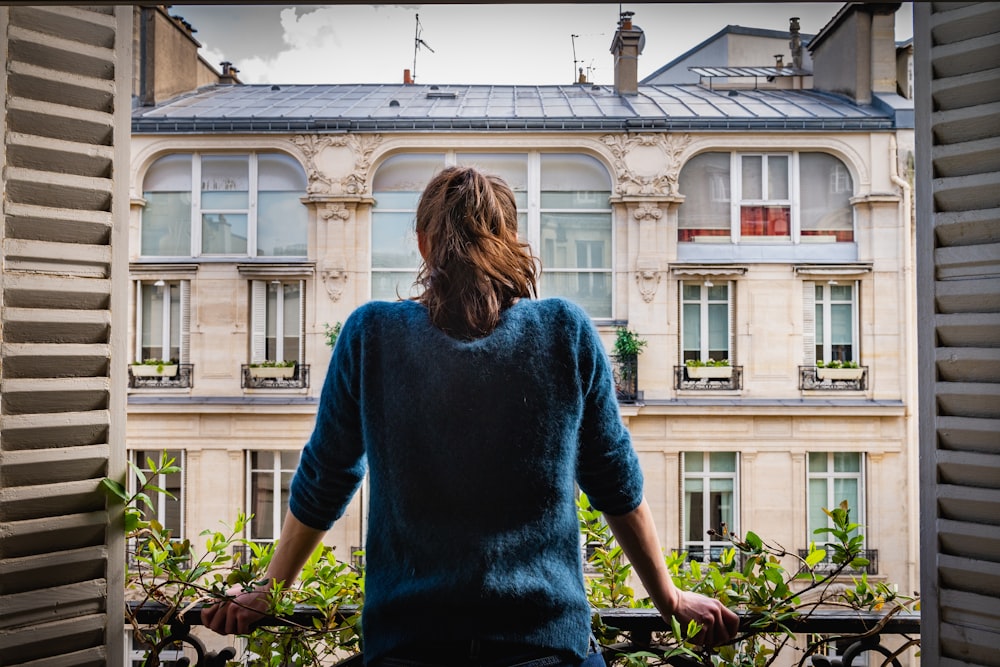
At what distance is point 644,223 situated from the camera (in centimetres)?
568

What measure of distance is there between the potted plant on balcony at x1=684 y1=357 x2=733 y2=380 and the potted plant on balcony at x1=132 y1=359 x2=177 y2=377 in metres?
3.99

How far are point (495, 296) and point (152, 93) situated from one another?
600 centimetres

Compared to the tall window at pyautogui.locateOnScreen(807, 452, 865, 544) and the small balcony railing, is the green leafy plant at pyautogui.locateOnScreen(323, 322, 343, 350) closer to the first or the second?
the small balcony railing

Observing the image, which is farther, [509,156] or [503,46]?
[509,156]

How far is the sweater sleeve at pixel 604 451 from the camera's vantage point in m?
0.67

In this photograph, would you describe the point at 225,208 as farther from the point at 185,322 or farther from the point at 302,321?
the point at 302,321

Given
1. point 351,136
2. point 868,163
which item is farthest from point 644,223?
point 351,136

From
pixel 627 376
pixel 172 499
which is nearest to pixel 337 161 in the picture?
pixel 627 376

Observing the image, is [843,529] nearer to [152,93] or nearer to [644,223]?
[644,223]

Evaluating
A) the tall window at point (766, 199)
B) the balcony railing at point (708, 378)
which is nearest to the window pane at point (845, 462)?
the balcony railing at point (708, 378)

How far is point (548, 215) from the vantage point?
5.73 meters

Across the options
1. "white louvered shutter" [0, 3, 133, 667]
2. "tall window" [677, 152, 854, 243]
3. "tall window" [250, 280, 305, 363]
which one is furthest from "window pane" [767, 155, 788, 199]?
"white louvered shutter" [0, 3, 133, 667]

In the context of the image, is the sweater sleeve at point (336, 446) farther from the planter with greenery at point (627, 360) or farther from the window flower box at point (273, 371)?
the window flower box at point (273, 371)

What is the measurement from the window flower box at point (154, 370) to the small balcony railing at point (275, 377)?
63 cm
